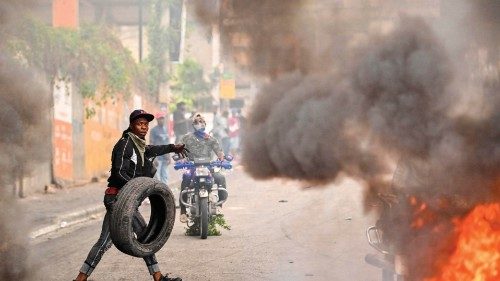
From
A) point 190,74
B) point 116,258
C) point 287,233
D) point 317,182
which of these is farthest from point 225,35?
point 190,74

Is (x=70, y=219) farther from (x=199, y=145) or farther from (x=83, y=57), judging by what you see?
(x=83, y=57)

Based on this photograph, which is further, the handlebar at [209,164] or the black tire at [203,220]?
the handlebar at [209,164]

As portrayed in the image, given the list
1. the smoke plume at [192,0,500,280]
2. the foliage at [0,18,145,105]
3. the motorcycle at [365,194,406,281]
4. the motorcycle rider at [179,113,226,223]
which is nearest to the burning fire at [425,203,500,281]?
the smoke plume at [192,0,500,280]

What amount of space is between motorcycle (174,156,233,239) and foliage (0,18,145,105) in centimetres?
453

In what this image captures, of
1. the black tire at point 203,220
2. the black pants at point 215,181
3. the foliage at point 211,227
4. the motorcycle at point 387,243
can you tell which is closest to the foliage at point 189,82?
the black pants at point 215,181

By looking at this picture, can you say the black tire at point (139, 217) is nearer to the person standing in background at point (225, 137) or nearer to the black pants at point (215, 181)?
the black pants at point (215, 181)

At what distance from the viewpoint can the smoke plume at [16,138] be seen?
11.0 meters

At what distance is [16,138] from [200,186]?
14.5ft

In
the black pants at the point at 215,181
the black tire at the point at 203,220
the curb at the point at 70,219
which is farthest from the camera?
the curb at the point at 70,219

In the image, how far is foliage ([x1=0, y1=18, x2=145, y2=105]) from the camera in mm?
22250

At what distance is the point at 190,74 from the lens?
56.2 metres

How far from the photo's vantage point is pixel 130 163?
10523mm

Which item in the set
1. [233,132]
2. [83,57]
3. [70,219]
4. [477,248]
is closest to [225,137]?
[233,132]

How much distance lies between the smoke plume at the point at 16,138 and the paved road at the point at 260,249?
612mm
